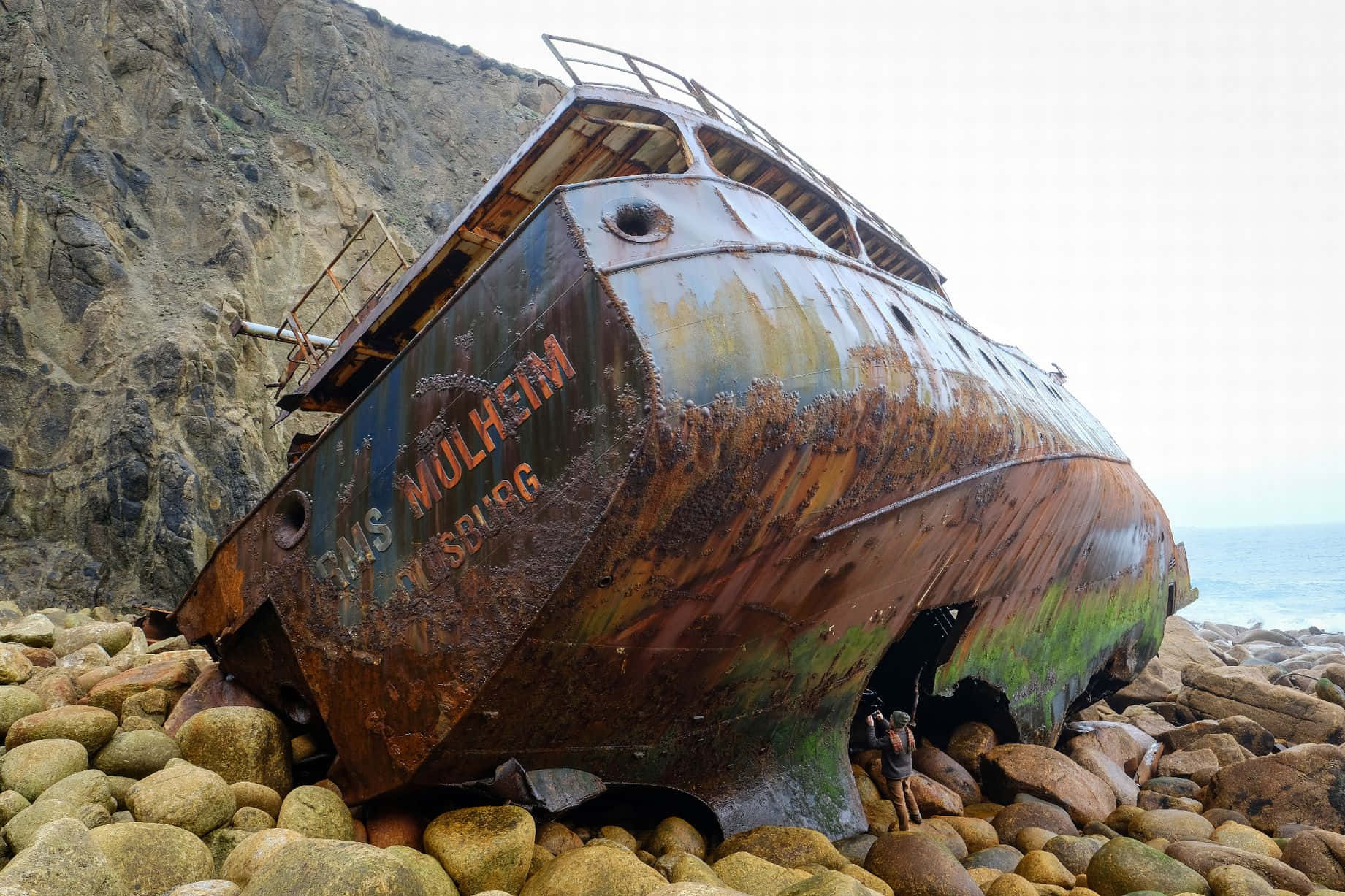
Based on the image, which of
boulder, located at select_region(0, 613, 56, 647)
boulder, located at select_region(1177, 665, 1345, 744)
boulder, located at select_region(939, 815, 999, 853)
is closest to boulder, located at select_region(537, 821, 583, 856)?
boulder, located at select_region(939, 815, 999, 853)

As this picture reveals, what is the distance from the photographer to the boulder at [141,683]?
14.4ft

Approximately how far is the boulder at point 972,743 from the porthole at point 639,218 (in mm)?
4703

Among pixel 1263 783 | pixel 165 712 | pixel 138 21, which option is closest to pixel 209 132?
pixel 138 21

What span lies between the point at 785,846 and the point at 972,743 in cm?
304

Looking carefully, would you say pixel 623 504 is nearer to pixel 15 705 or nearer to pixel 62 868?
pixel 62 868

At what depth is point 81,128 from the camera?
15.6 metres

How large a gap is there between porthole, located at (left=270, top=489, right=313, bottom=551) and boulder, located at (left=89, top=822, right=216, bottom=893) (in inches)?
55.7

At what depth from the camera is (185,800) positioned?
3.02 metres

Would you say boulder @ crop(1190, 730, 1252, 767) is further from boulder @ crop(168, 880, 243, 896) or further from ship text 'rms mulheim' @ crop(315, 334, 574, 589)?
boulder @ crop(168, 880, 243, 896)

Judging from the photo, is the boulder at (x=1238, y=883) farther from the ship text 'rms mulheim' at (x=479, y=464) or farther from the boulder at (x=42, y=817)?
the boulder at (x=42, y=817)

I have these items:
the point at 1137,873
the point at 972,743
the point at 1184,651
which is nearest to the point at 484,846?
the point at 1137,873

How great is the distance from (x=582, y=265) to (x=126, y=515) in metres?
11.5

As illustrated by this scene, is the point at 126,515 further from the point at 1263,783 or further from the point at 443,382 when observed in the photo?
the point at 1263,783

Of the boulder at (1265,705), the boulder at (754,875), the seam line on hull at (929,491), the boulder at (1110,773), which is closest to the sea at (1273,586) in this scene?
the boulder at (1265,705)
